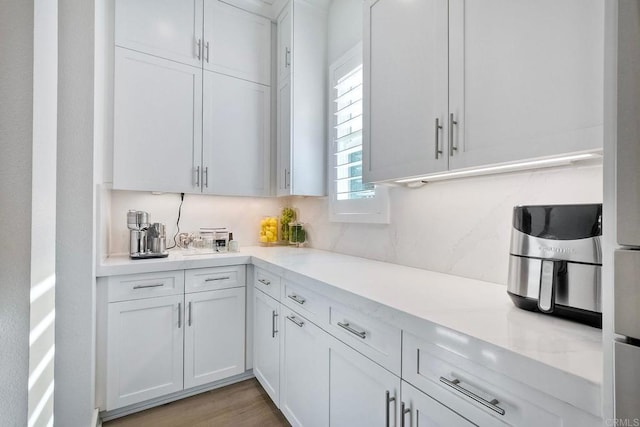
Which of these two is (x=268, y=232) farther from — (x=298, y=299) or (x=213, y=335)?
(x=298, y=299)

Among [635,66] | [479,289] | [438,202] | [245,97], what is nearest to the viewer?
[635,66]

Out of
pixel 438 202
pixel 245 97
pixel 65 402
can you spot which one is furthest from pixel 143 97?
pixel 438 202

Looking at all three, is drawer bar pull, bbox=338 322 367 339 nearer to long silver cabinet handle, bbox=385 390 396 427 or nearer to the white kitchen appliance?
long silver cabinet handle, bbox=385 390 396 427

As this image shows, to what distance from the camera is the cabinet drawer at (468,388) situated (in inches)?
26.7

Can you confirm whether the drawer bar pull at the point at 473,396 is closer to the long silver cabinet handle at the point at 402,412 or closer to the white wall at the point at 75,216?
the long silver cabinet handle at the point at 402,412

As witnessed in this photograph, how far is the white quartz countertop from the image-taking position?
65 centimetres

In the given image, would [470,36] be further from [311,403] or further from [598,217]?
[311,403]

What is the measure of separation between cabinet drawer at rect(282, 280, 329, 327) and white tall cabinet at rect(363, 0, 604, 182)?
0.63 metres

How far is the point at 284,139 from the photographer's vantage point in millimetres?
2463

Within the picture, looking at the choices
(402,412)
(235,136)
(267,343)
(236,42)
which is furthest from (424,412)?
(236,42)

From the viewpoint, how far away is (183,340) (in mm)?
1992

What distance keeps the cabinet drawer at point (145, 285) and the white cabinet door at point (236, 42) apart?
1542mm

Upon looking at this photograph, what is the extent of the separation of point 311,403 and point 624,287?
1341mm

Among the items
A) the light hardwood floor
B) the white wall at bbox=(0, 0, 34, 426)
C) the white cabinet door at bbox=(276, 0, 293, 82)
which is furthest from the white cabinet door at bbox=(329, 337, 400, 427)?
the white cabinet door at bbox=(276, 0, 293, 82)
